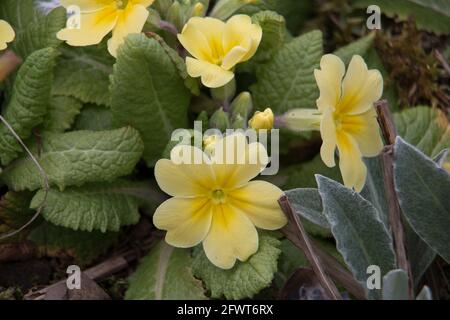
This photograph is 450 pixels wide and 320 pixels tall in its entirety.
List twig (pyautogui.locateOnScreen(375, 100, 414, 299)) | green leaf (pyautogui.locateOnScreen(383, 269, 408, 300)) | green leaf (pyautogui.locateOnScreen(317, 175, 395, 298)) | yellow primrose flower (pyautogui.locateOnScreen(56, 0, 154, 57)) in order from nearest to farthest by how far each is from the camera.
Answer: green leaf (pyautogui.locateOnScreen(383, 269, 408, 300))
green leaf (pyautogui.locateOnScreen(317, 175, 395, 298))
twig (pyautogui.locateOnScreen(375, 100, 414, 299))
yellow primrose flower (pyautogui.locateOnScreen(56, 0, 154, 57))

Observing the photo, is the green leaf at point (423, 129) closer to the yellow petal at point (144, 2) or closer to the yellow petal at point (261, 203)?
the yellow petal at point (261, 203)

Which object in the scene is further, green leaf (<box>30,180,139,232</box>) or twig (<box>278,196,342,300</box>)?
green leaf (<box>30,180,139,232</box>)

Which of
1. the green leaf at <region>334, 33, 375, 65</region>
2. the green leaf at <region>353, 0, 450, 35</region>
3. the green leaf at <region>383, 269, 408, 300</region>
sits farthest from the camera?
the green leaf at <region>353, 0, 450, 35</region>

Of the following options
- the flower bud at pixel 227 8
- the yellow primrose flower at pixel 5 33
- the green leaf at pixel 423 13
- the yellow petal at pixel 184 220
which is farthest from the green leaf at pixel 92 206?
the green leaf at pixel 423 13

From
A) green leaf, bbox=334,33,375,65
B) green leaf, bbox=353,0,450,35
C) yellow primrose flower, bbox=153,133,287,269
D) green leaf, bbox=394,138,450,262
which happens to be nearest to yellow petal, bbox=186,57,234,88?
yellow primrose flower, bbox=153,133,287,269

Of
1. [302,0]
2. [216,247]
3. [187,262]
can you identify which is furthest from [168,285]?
[302,0]

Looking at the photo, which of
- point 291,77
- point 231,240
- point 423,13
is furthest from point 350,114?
point 423,13

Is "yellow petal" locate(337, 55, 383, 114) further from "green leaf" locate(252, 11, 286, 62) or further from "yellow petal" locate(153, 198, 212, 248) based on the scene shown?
"yellow petal" locate(153, 198, 212, 248)
